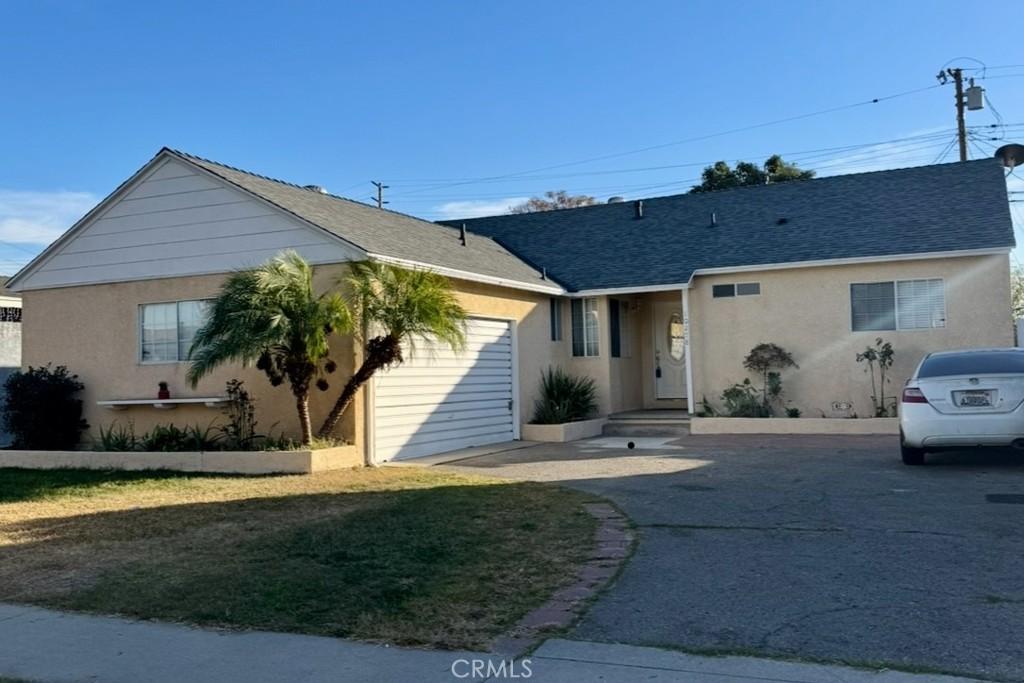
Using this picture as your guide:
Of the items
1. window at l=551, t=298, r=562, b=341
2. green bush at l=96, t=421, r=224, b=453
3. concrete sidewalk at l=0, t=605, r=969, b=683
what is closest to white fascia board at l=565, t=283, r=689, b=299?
window at l=551, t=298, r=562, b=341

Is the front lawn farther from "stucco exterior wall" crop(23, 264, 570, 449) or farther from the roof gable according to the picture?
the roof gable

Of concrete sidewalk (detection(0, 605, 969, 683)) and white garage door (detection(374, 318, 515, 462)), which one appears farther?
white garage door (detection(374, 318, 515, 462))

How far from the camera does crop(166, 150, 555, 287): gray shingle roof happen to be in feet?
44.8

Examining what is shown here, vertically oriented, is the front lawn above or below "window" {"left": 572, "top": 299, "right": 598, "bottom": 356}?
below

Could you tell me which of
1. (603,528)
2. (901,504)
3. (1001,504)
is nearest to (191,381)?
(603,528)

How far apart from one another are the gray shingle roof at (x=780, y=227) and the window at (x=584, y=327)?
53 cm

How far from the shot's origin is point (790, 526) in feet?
24.5

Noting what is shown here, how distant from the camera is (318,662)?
470 cm

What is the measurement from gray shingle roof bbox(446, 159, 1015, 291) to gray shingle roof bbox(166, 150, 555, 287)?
1.81 m

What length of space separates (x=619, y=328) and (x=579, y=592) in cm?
1362

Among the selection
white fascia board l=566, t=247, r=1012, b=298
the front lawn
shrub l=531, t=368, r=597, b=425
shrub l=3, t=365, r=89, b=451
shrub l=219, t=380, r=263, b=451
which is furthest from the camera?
shrub l=531, t=368, r=597, b=425

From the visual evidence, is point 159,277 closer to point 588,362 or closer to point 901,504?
point 588,362

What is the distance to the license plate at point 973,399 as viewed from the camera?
32.6 ft

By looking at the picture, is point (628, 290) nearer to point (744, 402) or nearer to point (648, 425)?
point (648, 425)
